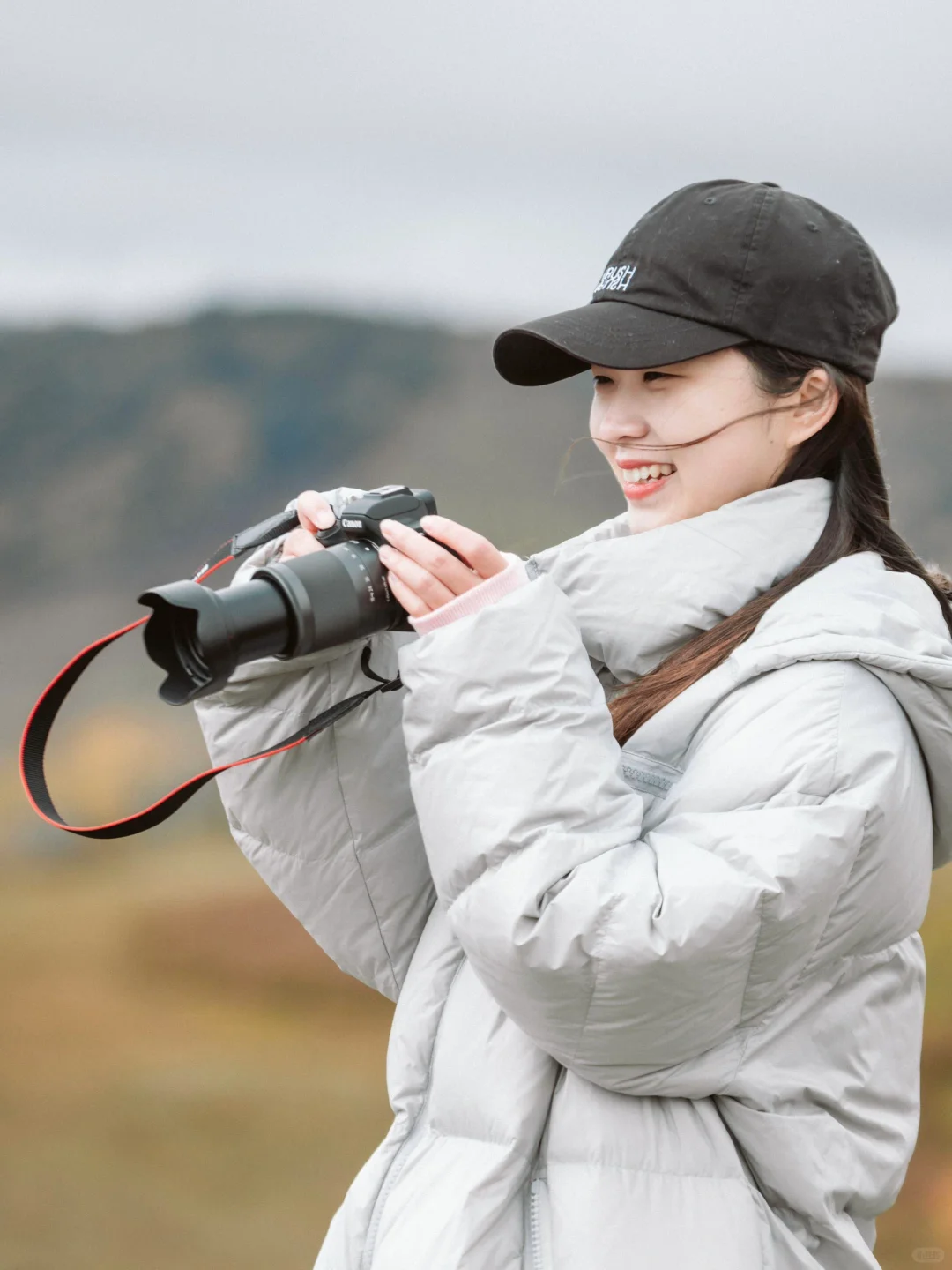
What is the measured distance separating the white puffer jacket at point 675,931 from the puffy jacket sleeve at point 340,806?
0.07 m

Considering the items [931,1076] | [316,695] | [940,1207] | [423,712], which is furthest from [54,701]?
[931,1076]

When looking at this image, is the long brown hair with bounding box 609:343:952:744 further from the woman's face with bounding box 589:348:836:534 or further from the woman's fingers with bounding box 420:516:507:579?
the woman's fingers with bounding box 420:516:507:579

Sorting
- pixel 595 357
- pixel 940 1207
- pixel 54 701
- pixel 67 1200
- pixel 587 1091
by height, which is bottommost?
pixel 67 1200

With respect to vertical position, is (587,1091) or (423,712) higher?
(423,712)

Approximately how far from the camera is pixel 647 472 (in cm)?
98

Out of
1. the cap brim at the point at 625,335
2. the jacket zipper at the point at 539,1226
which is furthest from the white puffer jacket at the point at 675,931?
the cap brim at the point at 625,335

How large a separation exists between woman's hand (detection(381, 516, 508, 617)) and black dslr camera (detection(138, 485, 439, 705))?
4 cm

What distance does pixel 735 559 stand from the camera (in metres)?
0.93

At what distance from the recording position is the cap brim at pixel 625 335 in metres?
0.92

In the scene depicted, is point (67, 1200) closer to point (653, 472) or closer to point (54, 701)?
point (54, 701)

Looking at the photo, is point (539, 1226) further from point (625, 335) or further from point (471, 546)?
point (625, 335)

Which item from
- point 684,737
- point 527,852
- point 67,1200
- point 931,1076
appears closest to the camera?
point 527,852

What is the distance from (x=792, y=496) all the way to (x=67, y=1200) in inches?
92.3

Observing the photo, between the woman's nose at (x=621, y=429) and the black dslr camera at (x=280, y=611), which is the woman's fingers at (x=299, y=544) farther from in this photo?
the woman's nose at (x=621, y=429)
